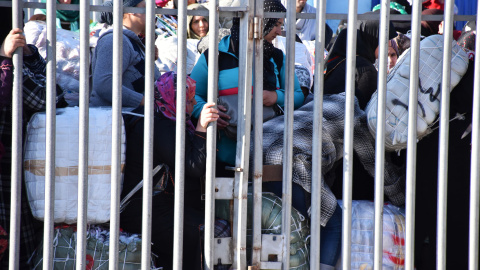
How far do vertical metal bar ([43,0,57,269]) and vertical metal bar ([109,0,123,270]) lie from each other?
0.26m

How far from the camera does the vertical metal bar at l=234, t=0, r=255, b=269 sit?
2823mm

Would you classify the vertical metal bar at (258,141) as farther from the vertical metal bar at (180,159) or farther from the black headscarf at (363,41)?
the black headscarf at (363,41)

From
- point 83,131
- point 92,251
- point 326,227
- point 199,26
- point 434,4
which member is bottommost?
point 92,251

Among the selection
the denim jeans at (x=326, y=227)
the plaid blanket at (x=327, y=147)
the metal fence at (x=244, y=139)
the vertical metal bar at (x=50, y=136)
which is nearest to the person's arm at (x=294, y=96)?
the plaid blanket at (x=327, y=147)

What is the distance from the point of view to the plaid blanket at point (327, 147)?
10.3 feet

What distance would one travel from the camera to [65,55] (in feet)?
13.5

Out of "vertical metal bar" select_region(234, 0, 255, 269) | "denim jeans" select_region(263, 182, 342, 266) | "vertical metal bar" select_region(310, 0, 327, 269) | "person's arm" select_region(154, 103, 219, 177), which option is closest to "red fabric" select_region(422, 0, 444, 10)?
"denim jeans" select_region(263, 182, 342, 266)

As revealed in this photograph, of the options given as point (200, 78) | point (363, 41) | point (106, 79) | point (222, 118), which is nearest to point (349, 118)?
point (222, 118)

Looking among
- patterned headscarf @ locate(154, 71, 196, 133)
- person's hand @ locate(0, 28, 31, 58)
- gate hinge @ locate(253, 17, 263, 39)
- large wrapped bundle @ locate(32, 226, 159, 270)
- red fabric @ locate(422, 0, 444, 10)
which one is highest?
red fabric @ locate(422, 0, 444, 10)

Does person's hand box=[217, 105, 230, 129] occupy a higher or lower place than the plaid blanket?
higher

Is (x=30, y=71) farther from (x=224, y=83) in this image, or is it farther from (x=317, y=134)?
(x=317, y=134)

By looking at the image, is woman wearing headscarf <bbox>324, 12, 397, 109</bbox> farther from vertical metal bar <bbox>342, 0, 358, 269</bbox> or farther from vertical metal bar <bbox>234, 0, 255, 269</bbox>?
vertical metal bar <bbox>234, 0, 255, 269</bbox>

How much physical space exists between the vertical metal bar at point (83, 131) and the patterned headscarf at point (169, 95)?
0.52 meters

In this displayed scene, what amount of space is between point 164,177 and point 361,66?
145cm
